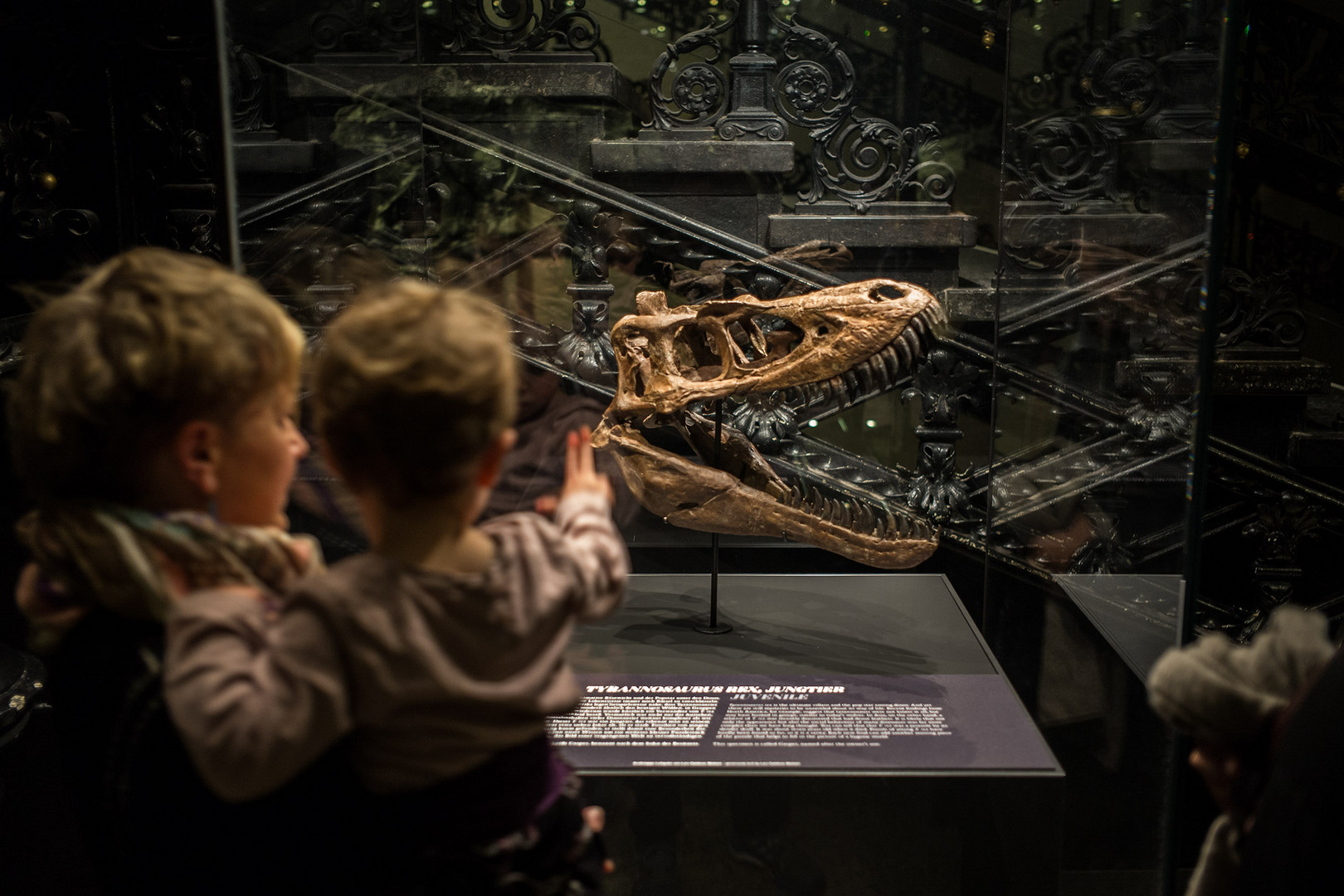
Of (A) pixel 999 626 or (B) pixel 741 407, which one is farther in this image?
(B) pixel 741 407

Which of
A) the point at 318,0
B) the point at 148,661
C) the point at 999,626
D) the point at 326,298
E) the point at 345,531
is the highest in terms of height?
the point at 318,0

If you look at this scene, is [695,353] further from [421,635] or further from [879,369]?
[421,635]

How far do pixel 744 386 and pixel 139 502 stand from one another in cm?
168

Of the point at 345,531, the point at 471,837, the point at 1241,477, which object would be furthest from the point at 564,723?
the point at 1241,477

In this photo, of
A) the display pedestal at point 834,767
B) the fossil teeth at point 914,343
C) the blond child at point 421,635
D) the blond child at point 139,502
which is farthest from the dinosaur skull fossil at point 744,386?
the blond child at point 139,502

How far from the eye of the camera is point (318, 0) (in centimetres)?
271

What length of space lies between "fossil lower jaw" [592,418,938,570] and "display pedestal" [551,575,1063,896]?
0.99 ft

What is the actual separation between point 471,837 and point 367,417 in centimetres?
50

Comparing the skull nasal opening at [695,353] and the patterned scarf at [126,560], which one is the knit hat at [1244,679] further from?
the skull nasal opening at [695,353]

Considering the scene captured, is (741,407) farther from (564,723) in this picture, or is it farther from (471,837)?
(471,837)

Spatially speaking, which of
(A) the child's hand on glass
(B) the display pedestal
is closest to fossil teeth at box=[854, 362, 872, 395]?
(B) the display pedestal

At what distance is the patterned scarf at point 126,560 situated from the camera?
1.19 meters

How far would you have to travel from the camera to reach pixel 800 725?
245 cm

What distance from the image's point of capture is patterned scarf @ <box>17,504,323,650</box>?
119 centimetres
